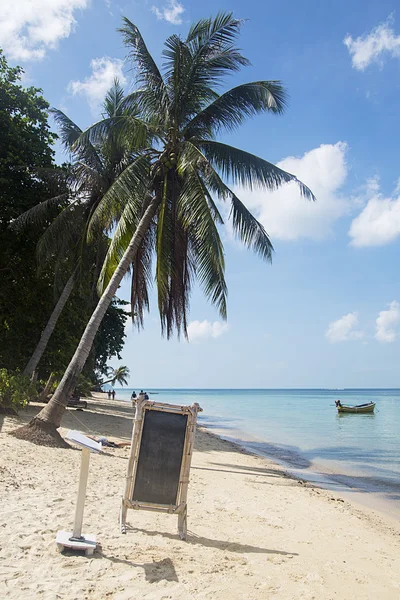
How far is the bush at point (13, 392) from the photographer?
1167 cm

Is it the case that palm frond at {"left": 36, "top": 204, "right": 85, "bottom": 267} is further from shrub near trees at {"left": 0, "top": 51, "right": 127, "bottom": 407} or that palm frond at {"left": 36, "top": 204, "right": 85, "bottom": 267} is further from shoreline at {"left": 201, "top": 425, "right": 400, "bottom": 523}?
shoreline at {"left": 201, "top": 425, "right": 400, "bottom": 523}

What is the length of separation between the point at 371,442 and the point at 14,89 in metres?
21.2

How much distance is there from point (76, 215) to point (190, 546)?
12.2 m

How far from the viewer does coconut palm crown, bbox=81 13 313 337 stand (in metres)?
11.2

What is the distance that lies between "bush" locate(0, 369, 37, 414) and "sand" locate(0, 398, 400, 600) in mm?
3507

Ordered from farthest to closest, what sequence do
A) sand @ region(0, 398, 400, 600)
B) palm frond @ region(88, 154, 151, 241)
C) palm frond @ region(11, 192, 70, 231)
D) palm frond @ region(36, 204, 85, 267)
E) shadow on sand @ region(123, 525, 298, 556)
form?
1. palm frond @ region(11, 192, 70, 231)
2. palm frond @ region(36, 204, 85, 267)
3. palm frond @ region(88, 154, 151, 241)
4. shadow on sand @ region(123, 525, 298, 556)
5. sand @ region(0, 398, 400, 600)

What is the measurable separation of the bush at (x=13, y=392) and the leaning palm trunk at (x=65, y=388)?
2052mm

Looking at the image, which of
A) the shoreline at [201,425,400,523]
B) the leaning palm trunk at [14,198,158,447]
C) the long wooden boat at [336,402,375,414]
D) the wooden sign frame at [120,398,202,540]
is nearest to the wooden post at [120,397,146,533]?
the wooden sign frame at [120,398,202,540]

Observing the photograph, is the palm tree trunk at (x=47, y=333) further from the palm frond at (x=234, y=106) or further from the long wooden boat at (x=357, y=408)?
the long wooden boat at (x=357, y=408)

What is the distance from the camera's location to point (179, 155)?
37.9 feet

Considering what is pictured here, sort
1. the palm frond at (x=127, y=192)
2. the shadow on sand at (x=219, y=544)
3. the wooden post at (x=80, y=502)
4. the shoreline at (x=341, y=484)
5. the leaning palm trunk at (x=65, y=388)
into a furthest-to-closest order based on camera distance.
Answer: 1. the palm frond at (x=127, y=192)
2. the shoreline at (x=341, y=484)
3. the leaning palm trunk at (x=65, y=388)
4. the shadow on sand at (x=219, y=544)
5. the wooden post at (x=80, y=502)

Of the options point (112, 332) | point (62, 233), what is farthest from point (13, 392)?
point (112, 332)

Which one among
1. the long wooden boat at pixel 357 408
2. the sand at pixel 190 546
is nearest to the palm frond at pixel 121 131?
the sand at pixel 190 546

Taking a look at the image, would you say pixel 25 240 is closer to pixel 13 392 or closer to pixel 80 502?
pixel 13 392
